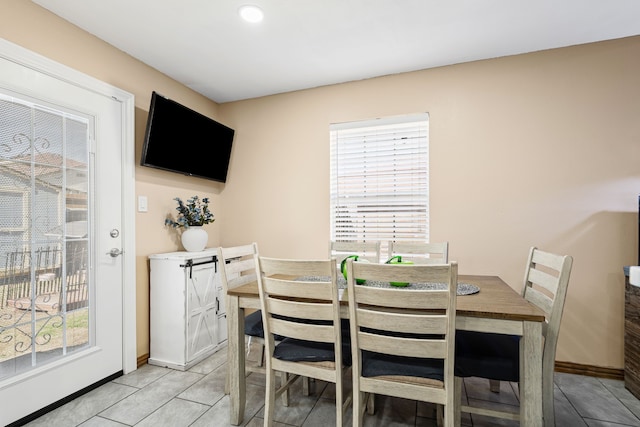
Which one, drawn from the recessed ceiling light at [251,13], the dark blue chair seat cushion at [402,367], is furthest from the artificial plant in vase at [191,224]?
the dark blue chair seat cushion at [402,367]

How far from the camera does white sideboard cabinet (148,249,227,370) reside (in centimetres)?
250

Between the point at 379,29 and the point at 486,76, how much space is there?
1091 millimetres

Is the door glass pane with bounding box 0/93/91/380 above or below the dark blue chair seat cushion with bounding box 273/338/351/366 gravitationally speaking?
above

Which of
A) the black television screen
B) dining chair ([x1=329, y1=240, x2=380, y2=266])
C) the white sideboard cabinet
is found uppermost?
the black television screen

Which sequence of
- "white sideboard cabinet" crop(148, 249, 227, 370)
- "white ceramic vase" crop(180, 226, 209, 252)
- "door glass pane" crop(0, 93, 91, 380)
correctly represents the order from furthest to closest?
"white ceramic vase" crop(180, 226, 209, 252)
"white sideboard cabinet" crop(148, 249, 227, 370)
"door glass pane" crop(0, 93, 91, 380)

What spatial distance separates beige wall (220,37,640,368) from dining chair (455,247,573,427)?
94cm

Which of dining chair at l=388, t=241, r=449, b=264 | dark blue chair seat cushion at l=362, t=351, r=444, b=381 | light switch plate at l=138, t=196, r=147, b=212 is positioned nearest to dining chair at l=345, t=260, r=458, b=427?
dark blue chair seat cushion at l=362, t=351, r=444, b=381

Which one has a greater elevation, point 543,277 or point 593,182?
point 593,182

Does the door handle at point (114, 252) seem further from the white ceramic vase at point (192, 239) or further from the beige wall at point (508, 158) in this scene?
the white ceramic vase at point (192, 239)

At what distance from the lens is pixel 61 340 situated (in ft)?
6.64

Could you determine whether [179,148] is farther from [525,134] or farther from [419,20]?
[525,134]

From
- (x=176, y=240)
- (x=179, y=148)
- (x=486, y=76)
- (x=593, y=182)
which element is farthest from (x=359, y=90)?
(x=176, y=240)

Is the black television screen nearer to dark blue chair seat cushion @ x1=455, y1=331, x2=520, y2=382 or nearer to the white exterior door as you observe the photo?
the white exterior door

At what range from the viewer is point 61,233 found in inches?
80.6
